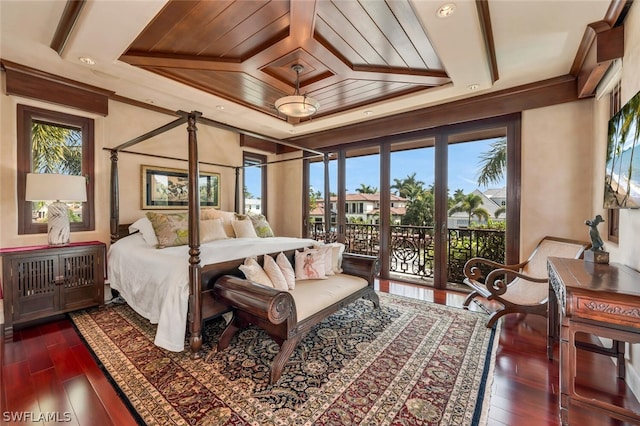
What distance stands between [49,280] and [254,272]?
86.2 inches

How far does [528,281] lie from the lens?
2.91 metres

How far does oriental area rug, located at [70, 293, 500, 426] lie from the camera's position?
5.33ft

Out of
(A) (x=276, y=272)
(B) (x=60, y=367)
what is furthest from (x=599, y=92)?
(B) (x=60, y=367)

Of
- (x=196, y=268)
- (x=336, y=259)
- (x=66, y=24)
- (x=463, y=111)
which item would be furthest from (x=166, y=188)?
(x=463, y=111)

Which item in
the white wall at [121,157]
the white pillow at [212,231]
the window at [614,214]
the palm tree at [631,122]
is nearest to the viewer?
the palm tree at [631,122]

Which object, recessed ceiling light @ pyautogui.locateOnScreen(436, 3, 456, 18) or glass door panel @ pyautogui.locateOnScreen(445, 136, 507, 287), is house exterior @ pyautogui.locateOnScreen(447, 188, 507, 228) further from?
recessed ceiling light @ pyautogui.locateOnScreen(436, 3, 456, 18)

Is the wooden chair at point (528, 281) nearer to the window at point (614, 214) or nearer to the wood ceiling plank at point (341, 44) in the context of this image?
the window at point (614, 214)

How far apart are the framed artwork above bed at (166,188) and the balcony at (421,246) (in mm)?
2170

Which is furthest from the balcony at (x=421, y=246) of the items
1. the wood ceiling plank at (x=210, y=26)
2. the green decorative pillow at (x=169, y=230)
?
the wood ceiling plank at (x=210, y=26)

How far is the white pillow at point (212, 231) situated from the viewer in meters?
3.58

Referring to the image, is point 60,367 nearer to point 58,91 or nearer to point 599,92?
point 58,91

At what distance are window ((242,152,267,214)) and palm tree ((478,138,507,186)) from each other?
3.57 metres

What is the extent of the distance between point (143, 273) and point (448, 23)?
3.35 m

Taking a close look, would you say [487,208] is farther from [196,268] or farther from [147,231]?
[147,231]
